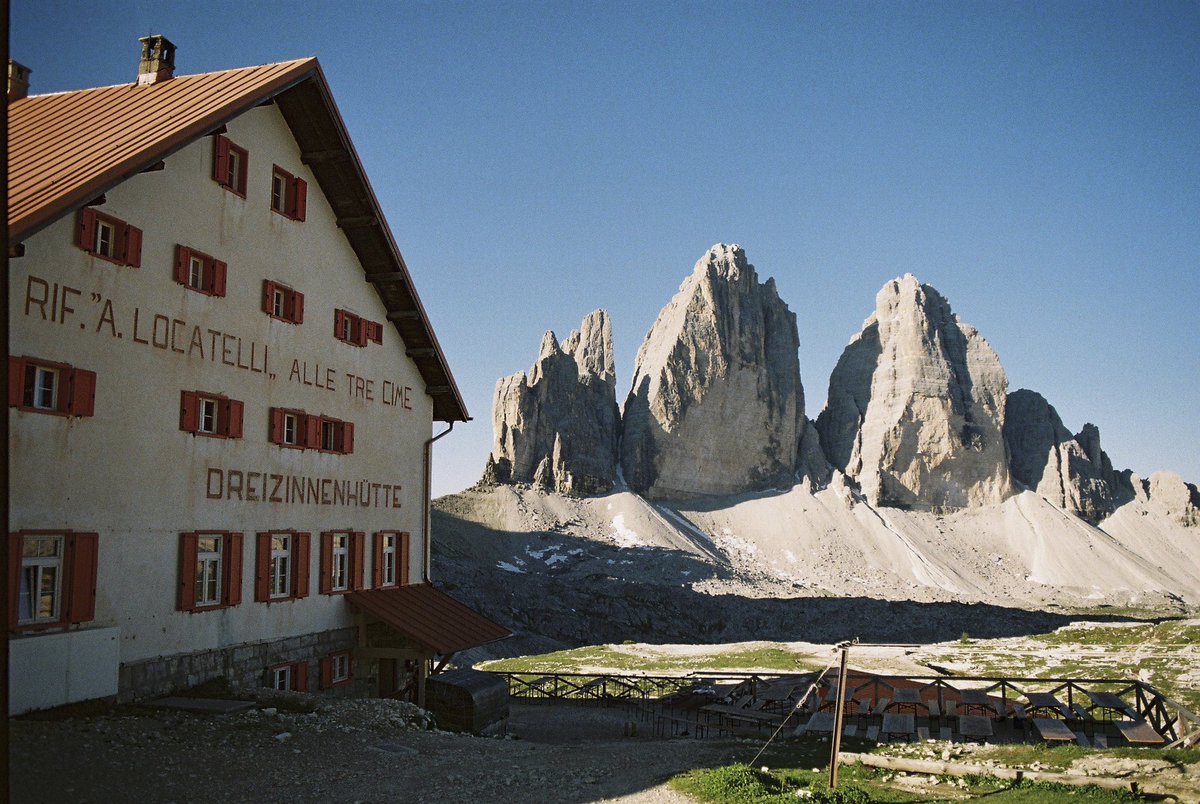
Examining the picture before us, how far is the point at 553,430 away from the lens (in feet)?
465

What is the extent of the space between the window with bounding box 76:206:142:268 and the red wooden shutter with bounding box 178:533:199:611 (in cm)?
579

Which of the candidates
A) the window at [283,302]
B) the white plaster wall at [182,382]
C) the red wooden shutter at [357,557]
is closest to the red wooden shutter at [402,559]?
the white plaster wall at [182,382]

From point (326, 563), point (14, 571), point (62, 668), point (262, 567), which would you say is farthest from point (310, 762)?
A: point (326, 563)

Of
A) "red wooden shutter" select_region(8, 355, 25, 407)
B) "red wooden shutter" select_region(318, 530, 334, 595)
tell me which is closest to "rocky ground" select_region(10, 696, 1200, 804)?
"red wooden shutter" select_region(8, 355, 25, 407)

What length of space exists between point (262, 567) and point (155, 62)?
42.3 feet

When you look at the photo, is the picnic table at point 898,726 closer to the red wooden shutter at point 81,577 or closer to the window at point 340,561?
the window at point 340,561

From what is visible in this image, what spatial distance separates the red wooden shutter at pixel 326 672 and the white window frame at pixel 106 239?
1164 centimetres

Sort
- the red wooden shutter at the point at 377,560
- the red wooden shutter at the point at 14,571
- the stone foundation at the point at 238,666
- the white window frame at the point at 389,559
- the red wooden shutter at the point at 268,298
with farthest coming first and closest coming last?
1. the white window frame at the point at 389,559
2. the red wooden shutter at the point at 377,560
3. the red wooden shutter at the point at 268,298
4. the stone foundation at the point at 238,666
5. the red wooden shutter at the point at 14,571

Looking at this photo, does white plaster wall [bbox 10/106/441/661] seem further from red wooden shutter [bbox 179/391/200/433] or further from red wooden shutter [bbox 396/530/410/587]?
red wooden shutter [bbox 396/530/410/587]

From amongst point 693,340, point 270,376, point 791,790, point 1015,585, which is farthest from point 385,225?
point 693,340

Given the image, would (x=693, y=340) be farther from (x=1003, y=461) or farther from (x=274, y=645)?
(x=274, y=645)

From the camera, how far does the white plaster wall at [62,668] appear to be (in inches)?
613

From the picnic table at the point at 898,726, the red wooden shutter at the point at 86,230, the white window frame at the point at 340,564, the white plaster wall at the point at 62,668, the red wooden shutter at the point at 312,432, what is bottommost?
the picnic table at the point at 898,726

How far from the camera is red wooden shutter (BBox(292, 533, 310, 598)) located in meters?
23.7
